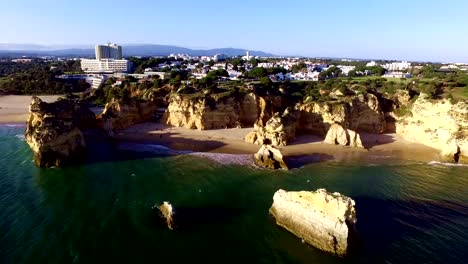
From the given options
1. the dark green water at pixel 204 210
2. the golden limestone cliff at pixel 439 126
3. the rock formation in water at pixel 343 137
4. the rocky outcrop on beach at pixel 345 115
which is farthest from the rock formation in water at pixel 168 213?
the golden limestone cliff at pixel 439 126

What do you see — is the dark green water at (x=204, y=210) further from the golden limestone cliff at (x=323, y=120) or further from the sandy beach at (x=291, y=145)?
the golden limestone cliff at (x=323, y=120)

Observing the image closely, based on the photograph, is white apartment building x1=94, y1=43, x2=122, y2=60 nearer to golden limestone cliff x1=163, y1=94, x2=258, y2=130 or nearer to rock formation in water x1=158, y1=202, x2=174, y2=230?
golden limestone cliff x1=163, y1=94, x2=258, y2=130

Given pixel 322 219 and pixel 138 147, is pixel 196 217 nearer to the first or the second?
pixel 322 219

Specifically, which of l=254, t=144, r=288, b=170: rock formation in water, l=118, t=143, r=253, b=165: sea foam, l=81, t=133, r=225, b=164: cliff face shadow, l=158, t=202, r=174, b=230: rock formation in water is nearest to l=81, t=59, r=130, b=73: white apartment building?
l=81, t=133, r=225, b=164: cliff face shadow

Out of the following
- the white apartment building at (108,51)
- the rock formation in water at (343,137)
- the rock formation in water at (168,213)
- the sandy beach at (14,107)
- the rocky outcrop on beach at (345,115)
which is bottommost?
the sandy beach at (14,107)

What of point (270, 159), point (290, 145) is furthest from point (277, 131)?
point (270, 159)

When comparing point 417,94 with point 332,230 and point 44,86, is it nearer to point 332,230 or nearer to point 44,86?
point 332,230

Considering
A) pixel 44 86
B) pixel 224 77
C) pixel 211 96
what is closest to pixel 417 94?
pixel 211 96
